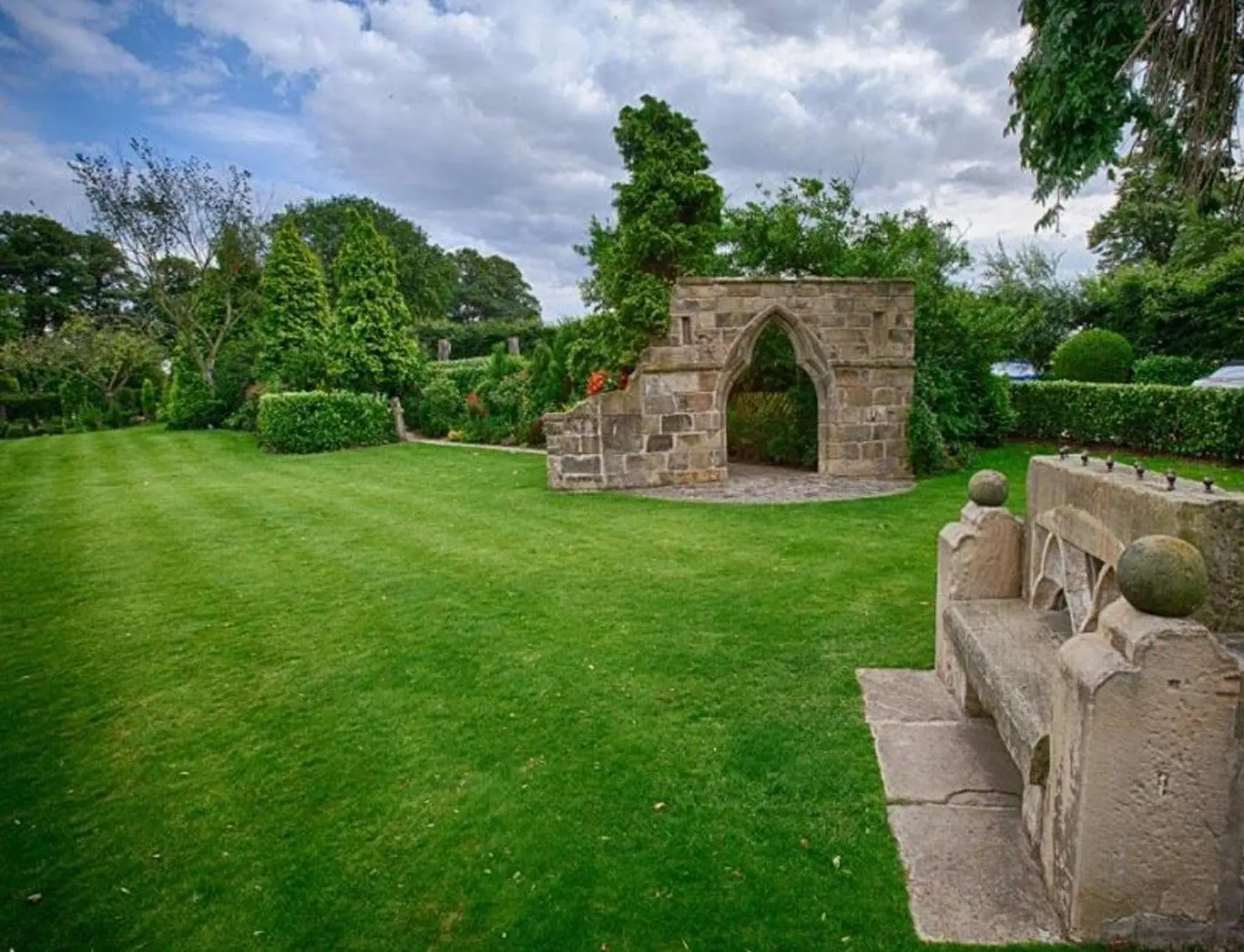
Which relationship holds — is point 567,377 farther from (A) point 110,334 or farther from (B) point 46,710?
(A) point 110,334

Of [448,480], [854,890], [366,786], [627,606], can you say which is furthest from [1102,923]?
[448,480]

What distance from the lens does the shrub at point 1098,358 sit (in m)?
17.4

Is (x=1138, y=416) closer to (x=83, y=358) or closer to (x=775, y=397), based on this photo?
(x=775, y=397)

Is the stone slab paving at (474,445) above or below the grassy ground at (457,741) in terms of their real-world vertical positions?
above

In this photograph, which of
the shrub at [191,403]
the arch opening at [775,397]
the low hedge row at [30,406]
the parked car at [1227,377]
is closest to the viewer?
the arch opening at [775,397]

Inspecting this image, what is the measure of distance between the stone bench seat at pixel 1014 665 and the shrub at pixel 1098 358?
17.0 meters

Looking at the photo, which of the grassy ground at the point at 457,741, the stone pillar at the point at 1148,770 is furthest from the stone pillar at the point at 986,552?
the stone pillar at the point at 1148,770

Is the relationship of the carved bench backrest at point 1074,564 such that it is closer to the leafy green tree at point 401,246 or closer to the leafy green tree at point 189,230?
the leafy green tree at point 189,230

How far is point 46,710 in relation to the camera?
159 inches

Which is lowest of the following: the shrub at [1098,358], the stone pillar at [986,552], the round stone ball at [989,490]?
the stone pillar at [986,552]

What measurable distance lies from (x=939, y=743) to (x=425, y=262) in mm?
49532

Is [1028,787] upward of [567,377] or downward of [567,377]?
downward

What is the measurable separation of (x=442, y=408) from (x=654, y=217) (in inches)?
409

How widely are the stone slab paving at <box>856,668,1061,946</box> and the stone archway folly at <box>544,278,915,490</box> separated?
281 inches
